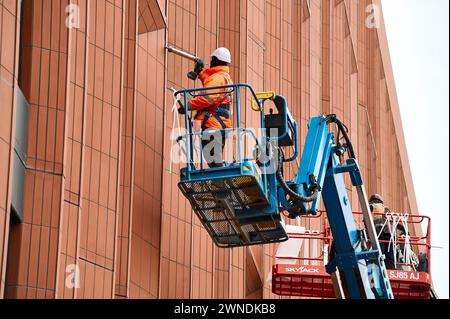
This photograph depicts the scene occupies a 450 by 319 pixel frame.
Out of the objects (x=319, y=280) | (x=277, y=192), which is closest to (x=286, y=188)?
(x=277, y=192)

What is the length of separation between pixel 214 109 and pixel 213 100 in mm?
147

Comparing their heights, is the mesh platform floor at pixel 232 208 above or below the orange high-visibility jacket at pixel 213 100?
below

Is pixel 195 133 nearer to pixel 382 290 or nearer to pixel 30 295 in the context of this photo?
pixel 30 295

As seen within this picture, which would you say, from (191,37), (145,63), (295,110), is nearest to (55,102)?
(145,63)

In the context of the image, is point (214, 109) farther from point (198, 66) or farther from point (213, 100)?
point (198, 66)

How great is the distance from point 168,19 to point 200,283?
604 cm

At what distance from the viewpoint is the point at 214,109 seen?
19828 mm

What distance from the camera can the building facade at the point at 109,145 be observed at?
2034 cm

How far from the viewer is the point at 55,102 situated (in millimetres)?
21531

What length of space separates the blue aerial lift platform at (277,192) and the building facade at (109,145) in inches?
107

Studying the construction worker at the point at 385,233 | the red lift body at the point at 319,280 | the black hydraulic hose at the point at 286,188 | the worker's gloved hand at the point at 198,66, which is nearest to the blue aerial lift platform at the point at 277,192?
the black hydraulic hose at the point at 286,188

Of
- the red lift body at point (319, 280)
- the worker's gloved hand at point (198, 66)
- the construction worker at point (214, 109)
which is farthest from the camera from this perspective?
the red lift body at point (319, 280)

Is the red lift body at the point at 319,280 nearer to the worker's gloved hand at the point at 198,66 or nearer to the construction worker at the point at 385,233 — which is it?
the construction worker at the point at 385,233

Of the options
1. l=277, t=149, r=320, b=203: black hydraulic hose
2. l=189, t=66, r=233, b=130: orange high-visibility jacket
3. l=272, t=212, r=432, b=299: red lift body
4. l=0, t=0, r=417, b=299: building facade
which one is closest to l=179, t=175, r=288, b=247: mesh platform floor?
l=277, t=149, r=320, b=203: black hydraulic hose
